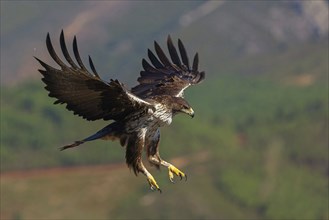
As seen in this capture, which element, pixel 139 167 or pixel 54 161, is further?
pixel 54 161

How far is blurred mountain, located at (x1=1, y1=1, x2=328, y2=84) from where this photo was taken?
2786cm

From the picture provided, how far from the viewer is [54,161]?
37781mm

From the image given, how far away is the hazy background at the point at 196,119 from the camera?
30.8 meters

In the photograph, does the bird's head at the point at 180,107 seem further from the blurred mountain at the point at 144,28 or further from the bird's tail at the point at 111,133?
the blurred mountain at the point at 144,28

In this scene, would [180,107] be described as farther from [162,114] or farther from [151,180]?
[151,180]

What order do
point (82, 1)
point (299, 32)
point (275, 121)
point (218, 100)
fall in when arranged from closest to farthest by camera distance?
point (82, 1) < point (275, 121) < point (218, 100) < point (299, 32)

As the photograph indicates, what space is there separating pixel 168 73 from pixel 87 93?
10.2 ft

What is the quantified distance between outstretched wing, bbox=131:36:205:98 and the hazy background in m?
7.91

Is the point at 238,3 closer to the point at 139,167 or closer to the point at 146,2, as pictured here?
the point at 146,2

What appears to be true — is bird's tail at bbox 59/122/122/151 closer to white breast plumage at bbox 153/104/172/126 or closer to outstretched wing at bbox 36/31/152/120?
outstretched wing at bbox 36/31/152/120

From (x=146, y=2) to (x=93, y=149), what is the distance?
6638 millimetres

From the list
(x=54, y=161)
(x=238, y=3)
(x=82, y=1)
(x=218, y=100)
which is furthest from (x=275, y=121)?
(x=82, y=1)

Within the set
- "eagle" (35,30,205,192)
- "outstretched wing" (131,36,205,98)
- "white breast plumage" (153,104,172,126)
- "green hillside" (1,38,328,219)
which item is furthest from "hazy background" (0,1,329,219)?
"white breast plumage" (153,104,172,126)

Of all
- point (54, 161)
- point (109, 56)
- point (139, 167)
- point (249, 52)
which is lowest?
point (139, 167)
